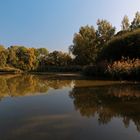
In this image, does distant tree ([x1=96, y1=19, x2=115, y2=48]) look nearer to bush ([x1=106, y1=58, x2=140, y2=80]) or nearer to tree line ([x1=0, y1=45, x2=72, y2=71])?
tree line ([x1=0, y1=45, x2=72, y2=71])

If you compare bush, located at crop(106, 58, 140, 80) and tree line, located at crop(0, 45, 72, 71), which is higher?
tree line, located at crop(0, 45, 72, 71)

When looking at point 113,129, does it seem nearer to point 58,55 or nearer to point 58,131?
point 58,131

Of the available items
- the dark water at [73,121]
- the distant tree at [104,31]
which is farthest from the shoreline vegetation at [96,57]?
the dark water at [73,121]

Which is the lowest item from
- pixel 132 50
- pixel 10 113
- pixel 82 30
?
pixel 10 113

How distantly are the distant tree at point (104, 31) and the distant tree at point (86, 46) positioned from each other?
43.9 inches

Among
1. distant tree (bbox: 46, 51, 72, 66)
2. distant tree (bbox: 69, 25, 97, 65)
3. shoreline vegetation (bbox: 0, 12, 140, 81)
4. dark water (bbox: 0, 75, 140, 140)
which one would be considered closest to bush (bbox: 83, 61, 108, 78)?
shoreline vegetation (bbox: 0, 12, 140, 81)

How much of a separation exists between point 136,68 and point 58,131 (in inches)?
542

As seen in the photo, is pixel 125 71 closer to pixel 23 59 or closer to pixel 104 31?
pixel 104 31

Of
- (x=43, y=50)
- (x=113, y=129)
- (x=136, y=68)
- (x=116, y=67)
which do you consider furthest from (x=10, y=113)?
(x=43, y=50)

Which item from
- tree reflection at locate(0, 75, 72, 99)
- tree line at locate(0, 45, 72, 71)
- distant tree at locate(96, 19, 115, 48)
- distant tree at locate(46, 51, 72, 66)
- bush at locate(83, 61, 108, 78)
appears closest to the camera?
tree reflection at locate(0, 75, 72, 99)

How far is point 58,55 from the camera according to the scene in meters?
76.2

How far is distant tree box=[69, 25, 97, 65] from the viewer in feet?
170

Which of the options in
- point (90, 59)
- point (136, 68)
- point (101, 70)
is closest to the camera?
point (136, 68)

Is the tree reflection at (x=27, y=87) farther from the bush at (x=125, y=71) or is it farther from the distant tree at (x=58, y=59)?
the distant tree at (x=58, y=59)
